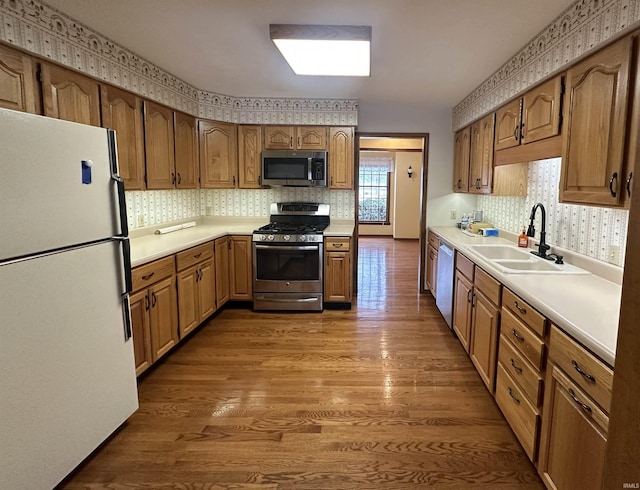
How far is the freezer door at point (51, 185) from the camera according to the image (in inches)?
55.1

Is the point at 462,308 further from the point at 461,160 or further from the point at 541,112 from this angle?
the point at 461,160

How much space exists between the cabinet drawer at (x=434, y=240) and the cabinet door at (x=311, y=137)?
166 cm

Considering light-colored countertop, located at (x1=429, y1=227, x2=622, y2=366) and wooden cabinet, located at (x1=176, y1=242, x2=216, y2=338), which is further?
wooden cabinet, located at (x1=176, y1=242, x2=216, y2=338)

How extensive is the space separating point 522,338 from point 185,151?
3.49 m

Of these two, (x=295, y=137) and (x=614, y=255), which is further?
(x=295, y=137)

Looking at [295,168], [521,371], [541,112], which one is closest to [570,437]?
[521,371]

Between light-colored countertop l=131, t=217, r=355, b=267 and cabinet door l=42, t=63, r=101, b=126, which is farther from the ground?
cabinet door l=42, t=63, r=101, b=126

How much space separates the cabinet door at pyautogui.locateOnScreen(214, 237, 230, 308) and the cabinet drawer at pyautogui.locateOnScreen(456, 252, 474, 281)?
236 centimetres

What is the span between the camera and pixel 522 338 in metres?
1.84

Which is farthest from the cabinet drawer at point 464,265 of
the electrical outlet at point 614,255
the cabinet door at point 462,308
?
the electrical outlet at point 614,255

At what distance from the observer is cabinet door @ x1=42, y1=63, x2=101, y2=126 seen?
2.13 meters

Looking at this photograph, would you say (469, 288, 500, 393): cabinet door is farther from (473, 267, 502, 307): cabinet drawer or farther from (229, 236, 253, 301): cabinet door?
(229, 236, 253, 301): cabinet door

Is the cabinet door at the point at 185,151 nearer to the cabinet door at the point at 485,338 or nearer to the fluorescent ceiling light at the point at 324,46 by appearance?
the fluorescent ceiling light at the point at 324,46

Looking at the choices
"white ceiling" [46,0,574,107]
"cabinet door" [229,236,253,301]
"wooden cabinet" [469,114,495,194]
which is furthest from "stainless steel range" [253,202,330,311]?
"wooden cabinet" [469,114,495,194]
